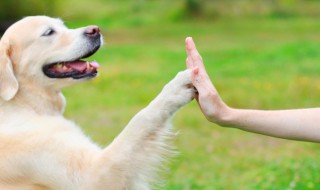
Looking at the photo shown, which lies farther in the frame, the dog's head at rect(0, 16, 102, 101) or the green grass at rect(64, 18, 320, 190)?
the green grass at rect(64, 18, 320, 190)

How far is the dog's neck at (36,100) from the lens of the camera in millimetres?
4594

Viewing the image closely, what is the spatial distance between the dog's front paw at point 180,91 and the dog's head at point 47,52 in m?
0.66

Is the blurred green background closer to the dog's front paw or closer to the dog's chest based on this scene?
the dog's front paw

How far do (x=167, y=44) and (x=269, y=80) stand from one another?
27.7 ft

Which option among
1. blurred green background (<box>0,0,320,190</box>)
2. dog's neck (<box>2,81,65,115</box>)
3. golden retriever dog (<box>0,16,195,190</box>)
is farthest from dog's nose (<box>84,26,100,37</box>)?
blurred green background (<box>0,0,320,190</box>)

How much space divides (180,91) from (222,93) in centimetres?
785

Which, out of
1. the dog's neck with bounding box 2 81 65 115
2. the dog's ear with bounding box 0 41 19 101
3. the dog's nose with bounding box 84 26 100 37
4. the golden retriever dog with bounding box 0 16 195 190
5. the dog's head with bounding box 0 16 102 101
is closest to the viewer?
the golden retriever dog with bounding box 0 16 195 190

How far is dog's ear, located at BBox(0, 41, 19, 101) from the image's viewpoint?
176 inches

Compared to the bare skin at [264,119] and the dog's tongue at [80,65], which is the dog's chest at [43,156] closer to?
the dog's tongue at [80,65]

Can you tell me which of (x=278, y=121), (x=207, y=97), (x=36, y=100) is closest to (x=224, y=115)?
(x=207, y=97)

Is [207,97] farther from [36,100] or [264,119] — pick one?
[36,100]

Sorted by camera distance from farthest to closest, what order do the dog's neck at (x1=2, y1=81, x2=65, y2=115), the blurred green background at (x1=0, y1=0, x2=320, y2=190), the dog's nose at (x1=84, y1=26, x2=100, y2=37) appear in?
the blurred green background at (x1=0, y1=0, x2=320, y2=190)
the dog's nose at (x1=84, y1=26, x2=100, y2=37)
the dog's neck at (x1=2, y1=81, x2=65, y2=115)

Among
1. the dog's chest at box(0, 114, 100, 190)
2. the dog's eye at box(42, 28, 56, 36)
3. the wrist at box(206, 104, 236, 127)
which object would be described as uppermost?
the wrist at box(206, 104, 236, 127)

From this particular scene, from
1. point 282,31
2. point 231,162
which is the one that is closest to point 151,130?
point 231,162
